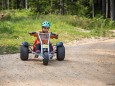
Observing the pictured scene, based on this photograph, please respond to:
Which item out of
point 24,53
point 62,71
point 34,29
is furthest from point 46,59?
point 34,29

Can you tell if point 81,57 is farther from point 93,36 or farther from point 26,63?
point 93,36

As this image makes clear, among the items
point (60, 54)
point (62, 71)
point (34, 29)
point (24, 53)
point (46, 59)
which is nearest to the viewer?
point (62, 71)

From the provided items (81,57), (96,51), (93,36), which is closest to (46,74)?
(81,57)

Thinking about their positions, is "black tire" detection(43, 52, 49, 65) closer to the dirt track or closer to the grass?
the dirt track

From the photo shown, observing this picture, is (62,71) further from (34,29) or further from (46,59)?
(34,29)

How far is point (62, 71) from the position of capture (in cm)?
991

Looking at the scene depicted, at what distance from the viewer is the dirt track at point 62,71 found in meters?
8.52

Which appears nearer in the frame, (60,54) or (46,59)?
(46,59)

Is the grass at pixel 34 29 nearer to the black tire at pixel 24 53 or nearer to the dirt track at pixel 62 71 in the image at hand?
the black tire at pixel 24 53

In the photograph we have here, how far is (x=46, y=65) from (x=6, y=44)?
555 cm

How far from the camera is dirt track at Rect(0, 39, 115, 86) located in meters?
8.52

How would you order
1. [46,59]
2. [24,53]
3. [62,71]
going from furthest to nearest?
1. [24,53]
2. [46,59]
3. [62,71]

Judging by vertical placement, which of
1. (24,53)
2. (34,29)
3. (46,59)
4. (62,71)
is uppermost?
(34,29)

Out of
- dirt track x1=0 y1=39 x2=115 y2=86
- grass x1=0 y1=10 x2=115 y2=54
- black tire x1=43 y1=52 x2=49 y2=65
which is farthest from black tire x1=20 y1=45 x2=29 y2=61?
grass x1=0 y1=10 x2=115 y2=54
